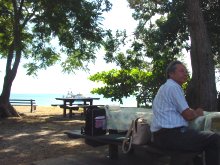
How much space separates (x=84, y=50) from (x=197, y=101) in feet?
28.5

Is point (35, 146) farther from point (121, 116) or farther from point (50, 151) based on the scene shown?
point (121, 116)

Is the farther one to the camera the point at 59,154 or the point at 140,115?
the point at 59,154

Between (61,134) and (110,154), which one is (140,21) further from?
(110,154)

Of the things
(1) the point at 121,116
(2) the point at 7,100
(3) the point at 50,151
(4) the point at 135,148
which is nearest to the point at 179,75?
(4) the point at 135,148

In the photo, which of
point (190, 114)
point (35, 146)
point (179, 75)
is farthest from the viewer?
point (35, 146)

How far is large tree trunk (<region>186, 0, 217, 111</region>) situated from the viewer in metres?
9.70

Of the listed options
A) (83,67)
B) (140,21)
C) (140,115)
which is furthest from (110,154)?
(83,67)

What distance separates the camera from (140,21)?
1788 centimetres

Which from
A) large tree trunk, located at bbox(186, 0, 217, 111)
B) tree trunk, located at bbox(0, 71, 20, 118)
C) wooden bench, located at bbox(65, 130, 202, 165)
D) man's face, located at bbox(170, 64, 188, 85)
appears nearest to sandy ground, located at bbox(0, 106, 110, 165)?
wooden bench, located at bbox(65, 130, 202, 165)

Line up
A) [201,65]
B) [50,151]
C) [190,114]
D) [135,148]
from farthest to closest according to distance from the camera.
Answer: [201,65] < [50,151] < [135,148] < [190,114]

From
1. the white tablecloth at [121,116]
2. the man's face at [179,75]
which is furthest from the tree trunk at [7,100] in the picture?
the man's face at [179,75]

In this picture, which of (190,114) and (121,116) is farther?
(121,116)

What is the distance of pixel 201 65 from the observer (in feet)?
32.4

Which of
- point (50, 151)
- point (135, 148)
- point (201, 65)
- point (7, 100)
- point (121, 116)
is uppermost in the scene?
point (201, 65)
